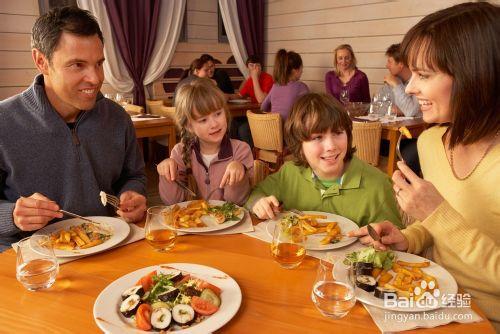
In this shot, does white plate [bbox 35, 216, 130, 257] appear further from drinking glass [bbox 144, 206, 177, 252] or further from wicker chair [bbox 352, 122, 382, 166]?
wicker chair [bbox 352, 122, 382, 166]

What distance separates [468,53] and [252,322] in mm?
1016

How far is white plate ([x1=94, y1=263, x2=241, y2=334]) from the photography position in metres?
0.91

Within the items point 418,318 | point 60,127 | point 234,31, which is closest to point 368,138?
point 60,127

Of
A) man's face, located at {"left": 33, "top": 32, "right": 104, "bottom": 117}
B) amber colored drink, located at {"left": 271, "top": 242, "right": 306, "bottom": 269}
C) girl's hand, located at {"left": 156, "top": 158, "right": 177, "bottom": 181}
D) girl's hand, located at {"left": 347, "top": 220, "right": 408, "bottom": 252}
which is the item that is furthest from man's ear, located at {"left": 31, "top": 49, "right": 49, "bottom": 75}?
girl's hand, located at {"left": 347, "top": 220, "right": 408, "bottom": 252}

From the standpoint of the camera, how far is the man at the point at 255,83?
615cm

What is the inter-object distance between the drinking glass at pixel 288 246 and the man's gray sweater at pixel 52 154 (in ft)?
3.12

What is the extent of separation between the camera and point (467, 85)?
1.24 m

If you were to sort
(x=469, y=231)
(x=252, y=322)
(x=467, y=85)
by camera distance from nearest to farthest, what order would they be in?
1. (x=252, y=322)
2. (x=469, y=231)
3. (x=467, y=85)

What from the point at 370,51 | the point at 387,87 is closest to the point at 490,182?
the point at 387,87

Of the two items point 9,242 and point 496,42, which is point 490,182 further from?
point 9,242

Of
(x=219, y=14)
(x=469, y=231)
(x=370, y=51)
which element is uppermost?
(x=219, y=14)

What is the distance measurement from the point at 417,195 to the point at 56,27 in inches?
59.1

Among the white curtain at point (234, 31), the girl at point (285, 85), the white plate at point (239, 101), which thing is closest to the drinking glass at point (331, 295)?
the girl at point (285, 85)

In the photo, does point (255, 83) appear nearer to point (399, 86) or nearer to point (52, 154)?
point (399, 86)
